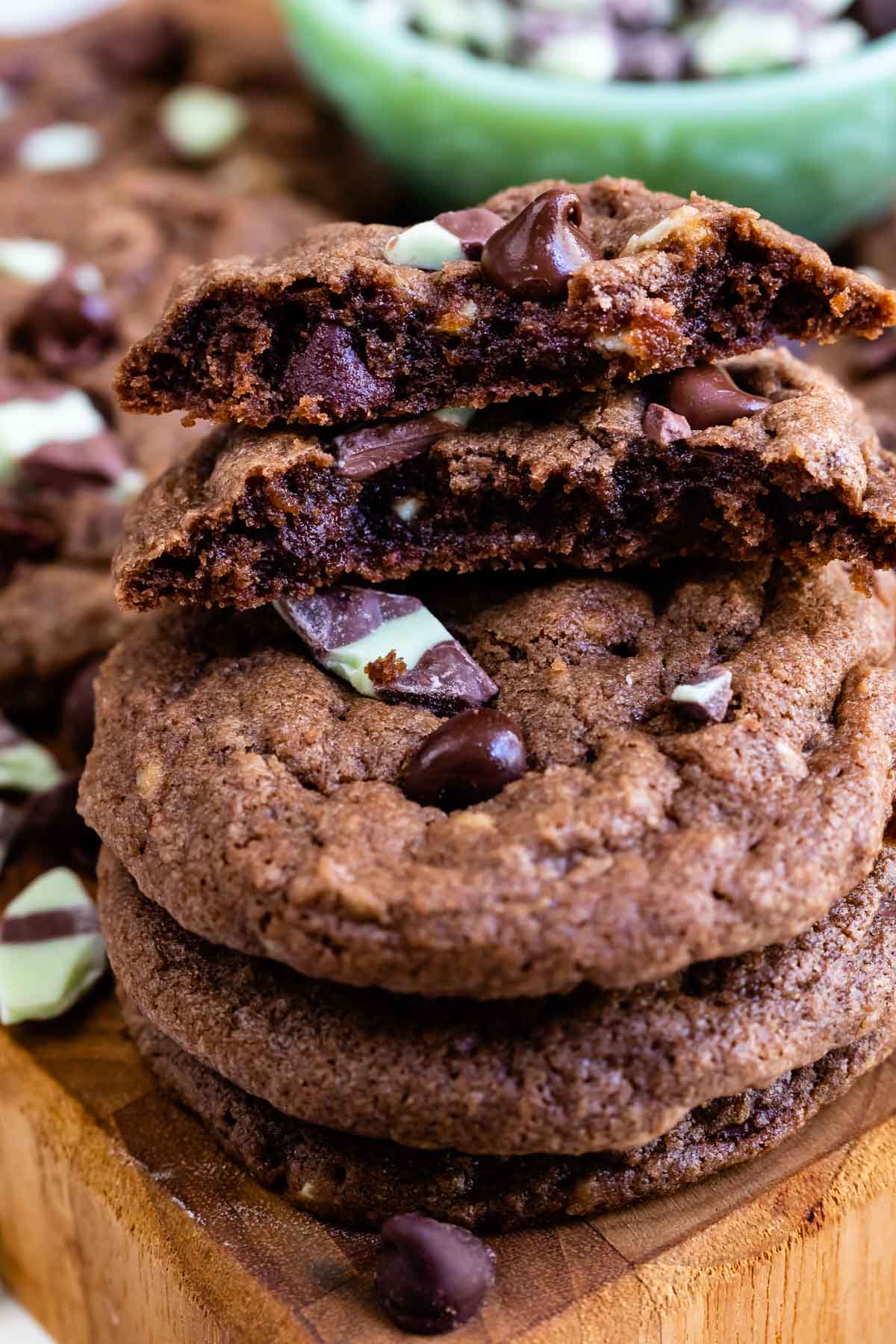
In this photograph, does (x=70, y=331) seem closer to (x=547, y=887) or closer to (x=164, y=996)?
(x=164, y=996)

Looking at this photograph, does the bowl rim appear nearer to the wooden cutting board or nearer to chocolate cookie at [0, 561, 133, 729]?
chocolate cookie at [0, 561, 133, 729]

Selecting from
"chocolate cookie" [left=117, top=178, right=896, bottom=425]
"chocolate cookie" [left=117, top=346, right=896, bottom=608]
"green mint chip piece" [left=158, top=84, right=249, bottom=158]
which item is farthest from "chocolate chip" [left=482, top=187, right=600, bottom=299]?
"green mint chip piece" [left=158, top=84, right=249, bottom=158]

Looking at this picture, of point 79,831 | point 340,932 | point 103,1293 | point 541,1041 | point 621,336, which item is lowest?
point 103,1293

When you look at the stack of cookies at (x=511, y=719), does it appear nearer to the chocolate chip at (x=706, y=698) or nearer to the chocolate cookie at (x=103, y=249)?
the chocolate chip at (x=706, y=698)

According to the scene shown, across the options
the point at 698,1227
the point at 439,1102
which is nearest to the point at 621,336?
the point at 439,1102

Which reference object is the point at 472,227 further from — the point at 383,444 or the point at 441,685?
the point at 441,685
